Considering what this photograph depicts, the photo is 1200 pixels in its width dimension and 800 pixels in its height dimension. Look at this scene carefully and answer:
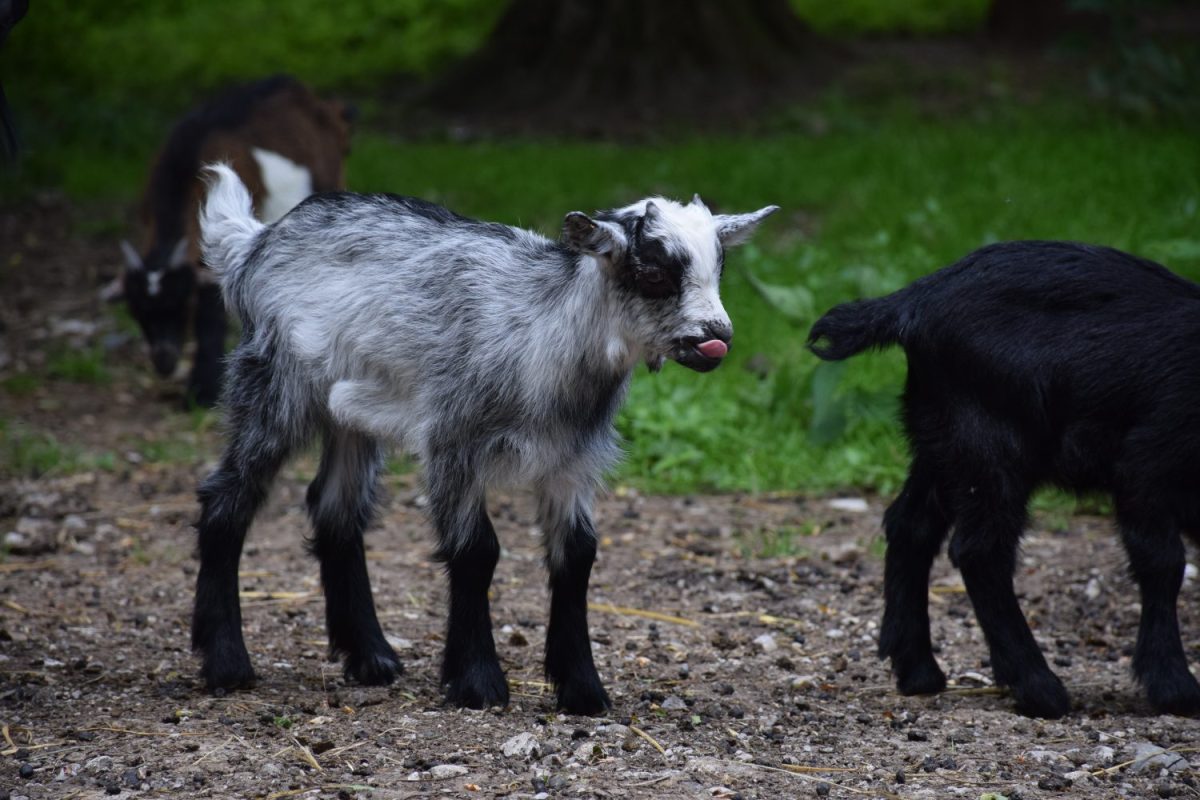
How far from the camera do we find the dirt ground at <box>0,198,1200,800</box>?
3852mm

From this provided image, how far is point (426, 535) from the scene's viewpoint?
21.5ft

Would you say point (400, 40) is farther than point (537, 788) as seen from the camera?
Yes

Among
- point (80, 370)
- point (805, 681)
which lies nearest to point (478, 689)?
point (805, 681)

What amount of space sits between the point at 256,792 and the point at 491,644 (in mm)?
944

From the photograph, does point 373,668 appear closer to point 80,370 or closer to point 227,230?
point 227,230

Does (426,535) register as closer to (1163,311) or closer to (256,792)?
(256,792)

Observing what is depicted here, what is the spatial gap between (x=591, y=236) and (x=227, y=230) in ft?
5.37

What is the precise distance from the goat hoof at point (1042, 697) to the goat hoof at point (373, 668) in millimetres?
1931

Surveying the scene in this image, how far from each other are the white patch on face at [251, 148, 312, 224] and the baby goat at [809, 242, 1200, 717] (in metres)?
5.24

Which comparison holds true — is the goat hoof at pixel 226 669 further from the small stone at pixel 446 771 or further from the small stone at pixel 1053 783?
the small stone at pixel 1053 783

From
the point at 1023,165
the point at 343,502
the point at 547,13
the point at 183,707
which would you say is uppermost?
the point at 547,13

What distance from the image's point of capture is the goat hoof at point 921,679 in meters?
4.68

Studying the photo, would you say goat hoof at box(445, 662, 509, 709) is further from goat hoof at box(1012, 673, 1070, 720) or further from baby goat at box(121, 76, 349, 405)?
baby goat at box(121, 76, 349, 405)

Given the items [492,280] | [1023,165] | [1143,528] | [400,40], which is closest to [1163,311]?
[1143,528]
